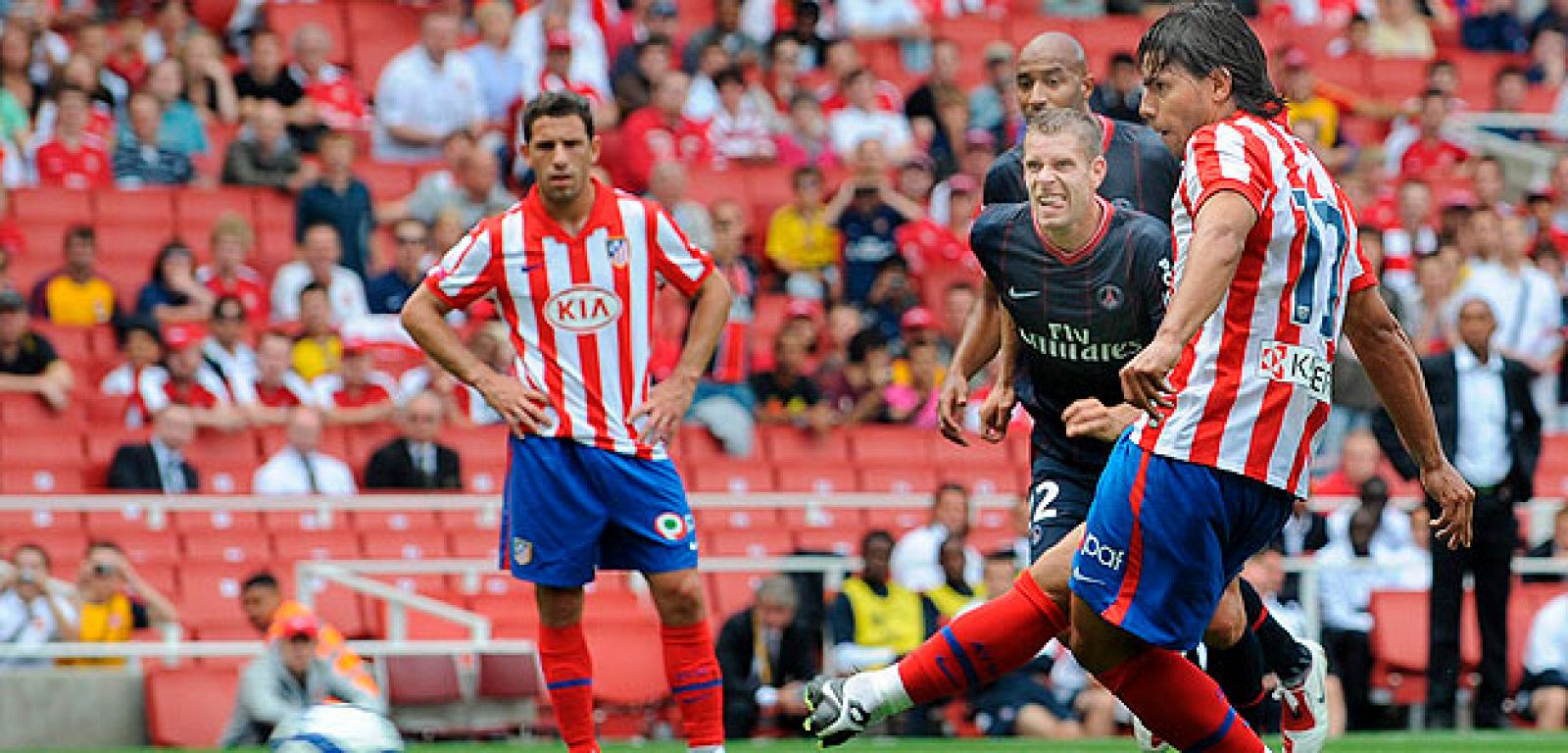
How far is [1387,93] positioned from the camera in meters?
21.8

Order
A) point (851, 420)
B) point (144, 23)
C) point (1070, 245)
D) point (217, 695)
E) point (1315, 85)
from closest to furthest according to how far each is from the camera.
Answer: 1. point (1070, 245)
2. point (217, 695)
3. point (851, 420)
4. point (144, 23)
5. point (1315, 85)

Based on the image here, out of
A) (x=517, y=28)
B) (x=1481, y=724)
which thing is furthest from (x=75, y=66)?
(x=1481, y=724)

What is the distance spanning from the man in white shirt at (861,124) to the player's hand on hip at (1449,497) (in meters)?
12.0

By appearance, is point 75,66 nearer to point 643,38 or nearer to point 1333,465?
point 643,38

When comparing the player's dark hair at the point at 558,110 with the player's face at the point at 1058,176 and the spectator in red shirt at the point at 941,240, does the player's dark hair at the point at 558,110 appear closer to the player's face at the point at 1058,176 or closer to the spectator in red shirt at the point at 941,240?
the player's face at the point at 1058,176

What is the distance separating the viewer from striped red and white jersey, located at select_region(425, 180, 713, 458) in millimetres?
8422

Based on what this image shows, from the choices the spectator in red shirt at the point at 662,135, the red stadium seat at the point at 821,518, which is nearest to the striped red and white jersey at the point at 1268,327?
the red stadium seat at the point at 821,518

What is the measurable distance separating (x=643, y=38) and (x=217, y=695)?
25.3ft

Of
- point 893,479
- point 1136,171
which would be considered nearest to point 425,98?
point 893,479

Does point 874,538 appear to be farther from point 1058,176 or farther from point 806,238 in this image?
point 1058,176

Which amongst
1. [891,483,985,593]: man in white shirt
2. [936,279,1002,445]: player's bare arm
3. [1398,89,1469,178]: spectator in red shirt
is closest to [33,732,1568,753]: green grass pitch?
[891,483,985,593]: man in white shirt

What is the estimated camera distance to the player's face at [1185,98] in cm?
631

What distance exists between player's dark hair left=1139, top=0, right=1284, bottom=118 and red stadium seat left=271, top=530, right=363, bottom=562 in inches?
331

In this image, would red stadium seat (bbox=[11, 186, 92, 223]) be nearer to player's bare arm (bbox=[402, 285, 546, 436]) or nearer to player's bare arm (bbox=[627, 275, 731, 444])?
player's bare arm (bbox=[402, 285, 546, 436])
